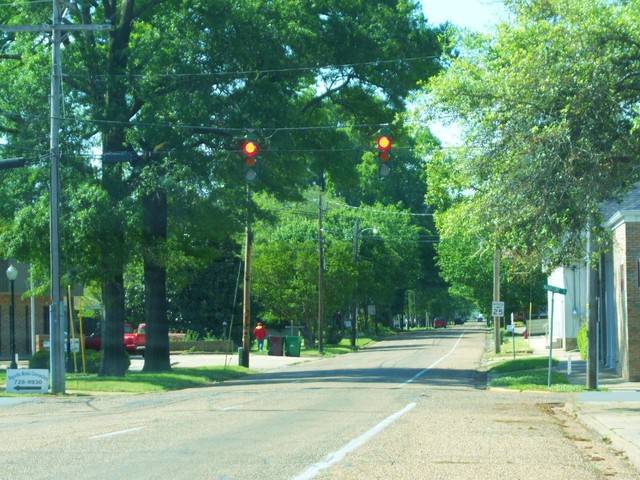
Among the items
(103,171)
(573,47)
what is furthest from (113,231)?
(573,47)

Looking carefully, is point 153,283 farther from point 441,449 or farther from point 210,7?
point 441,449

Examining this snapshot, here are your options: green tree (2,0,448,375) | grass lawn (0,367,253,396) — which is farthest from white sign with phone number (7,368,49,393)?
green tree (2,0,448,375)

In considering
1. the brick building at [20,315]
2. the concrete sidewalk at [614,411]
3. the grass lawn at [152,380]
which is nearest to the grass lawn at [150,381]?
the grass lawn at [152,380]

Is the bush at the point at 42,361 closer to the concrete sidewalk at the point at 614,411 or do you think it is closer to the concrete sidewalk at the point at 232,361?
the concrete sidewalk at the point at 232,361

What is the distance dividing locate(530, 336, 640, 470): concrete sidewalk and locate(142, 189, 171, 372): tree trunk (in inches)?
530

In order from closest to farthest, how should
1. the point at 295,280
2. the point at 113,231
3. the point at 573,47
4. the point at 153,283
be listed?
1. the point at 573,47
2. the point at 113,231
3. the point at 153,283
4. the point at 295,280

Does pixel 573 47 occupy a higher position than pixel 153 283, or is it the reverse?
pixel 573 47

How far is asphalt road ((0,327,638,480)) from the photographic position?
10844mm

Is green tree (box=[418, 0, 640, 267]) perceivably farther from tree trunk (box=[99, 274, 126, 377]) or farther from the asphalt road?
tree trunk (box=[99, 274, 126, 377])

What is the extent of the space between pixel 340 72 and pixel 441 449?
23.0 m

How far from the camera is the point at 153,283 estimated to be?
3269 cm

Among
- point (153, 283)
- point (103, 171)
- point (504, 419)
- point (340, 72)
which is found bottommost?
point (504, 419)

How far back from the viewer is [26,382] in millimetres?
25000

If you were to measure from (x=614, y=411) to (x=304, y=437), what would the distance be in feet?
24.4
